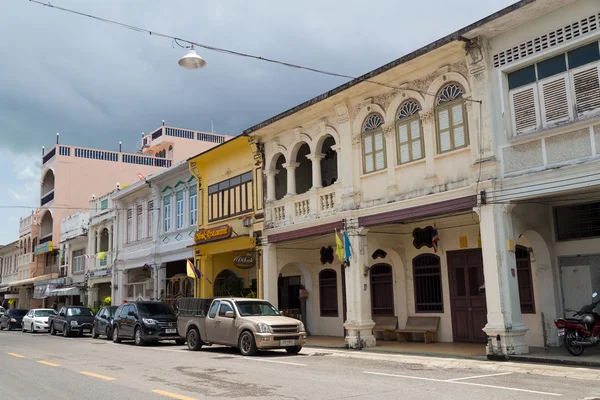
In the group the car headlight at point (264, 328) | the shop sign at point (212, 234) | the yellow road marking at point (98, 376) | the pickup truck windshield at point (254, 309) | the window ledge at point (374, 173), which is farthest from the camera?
the shop sign at point (212, 234)

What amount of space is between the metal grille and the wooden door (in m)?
6.23

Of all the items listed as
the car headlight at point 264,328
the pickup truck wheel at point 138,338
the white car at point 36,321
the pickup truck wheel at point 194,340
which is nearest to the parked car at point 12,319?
the white car at point 36,321

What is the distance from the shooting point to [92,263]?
40375 millimetres

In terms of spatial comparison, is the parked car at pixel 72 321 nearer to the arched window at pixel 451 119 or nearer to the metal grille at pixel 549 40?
the arched window at pixel 451 119

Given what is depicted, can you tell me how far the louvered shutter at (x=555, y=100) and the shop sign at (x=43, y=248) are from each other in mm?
43109

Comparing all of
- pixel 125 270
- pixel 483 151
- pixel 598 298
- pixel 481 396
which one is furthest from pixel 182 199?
pixel 481 396

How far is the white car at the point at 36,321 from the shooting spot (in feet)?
106

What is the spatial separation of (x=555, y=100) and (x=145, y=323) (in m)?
15.8

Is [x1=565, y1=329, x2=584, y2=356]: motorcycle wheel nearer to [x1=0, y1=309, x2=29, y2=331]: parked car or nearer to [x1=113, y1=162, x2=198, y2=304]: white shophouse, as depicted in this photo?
[x1=113, y1=162, x2=198, y2=304]: white shophouse

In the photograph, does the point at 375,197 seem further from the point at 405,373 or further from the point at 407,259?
the point at 405,373

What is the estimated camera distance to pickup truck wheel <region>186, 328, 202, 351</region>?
18.5 m

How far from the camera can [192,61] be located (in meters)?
12.8

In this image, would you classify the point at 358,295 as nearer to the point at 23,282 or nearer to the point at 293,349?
the point at 293,349

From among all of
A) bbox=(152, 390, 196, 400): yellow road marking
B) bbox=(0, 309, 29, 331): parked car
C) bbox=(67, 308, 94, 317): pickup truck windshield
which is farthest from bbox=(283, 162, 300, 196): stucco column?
bbox=(0, 309, 29, 331): parked car
